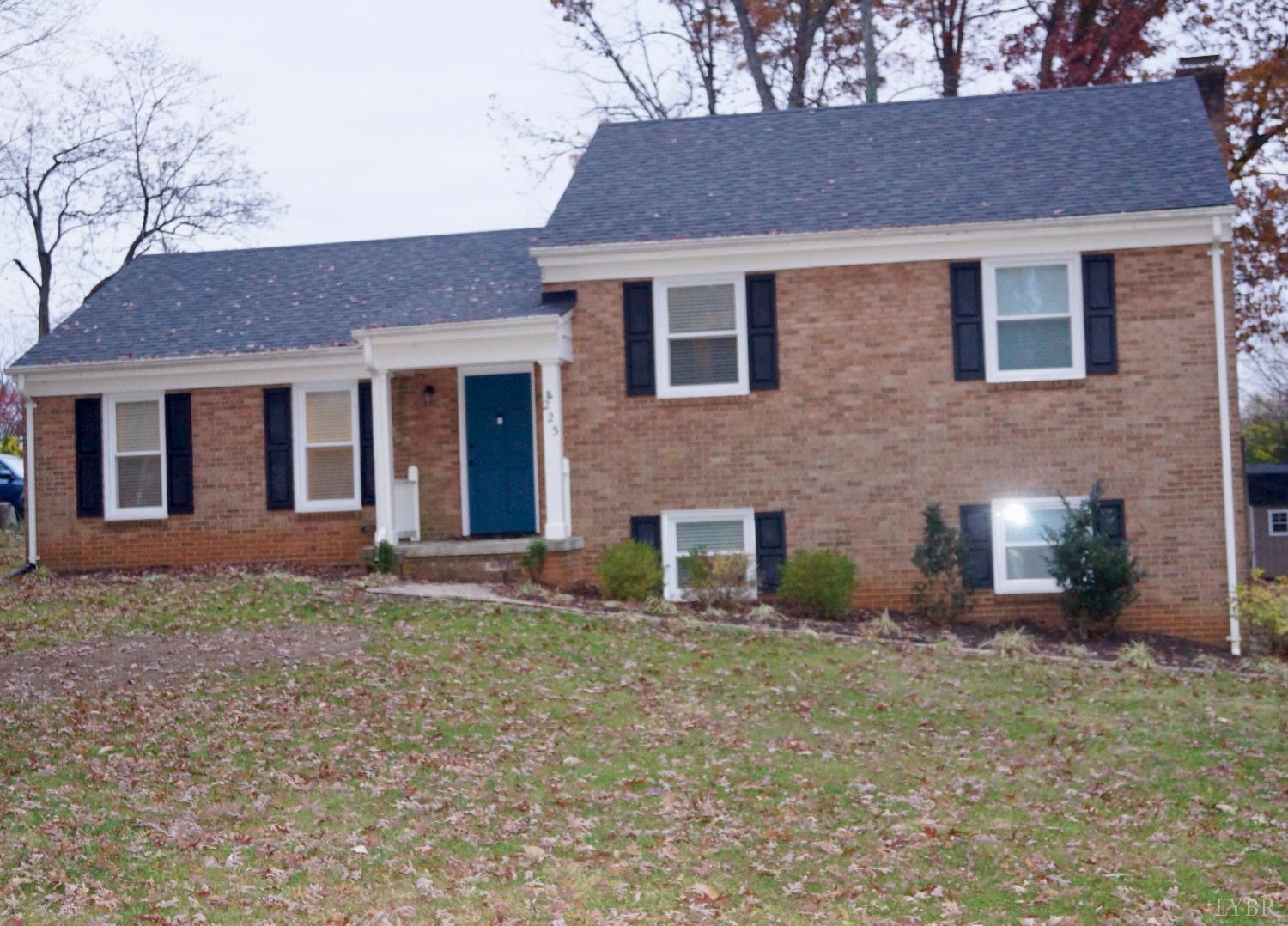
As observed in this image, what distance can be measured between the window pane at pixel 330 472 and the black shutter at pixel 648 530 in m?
4.12

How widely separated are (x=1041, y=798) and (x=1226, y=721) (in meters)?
2.78

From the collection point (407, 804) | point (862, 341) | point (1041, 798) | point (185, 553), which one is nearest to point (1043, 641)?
point (862, 341)

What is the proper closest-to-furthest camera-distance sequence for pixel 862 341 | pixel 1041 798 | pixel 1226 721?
pixel 1041 798, pixel 1226 721, pixel 862 341

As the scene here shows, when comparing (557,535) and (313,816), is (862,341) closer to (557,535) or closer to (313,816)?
(557,535)

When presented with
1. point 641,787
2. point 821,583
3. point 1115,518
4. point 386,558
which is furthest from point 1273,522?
point 641,787

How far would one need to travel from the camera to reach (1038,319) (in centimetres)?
1703

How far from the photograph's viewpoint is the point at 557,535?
1728 cm

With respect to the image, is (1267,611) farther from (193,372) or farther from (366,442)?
(193,372)

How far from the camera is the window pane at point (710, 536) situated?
17.6 m

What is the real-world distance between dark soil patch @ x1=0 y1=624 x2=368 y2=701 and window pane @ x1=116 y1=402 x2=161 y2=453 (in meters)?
6.22

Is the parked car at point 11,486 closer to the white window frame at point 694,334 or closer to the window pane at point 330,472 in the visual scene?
the window pane at point 330,472

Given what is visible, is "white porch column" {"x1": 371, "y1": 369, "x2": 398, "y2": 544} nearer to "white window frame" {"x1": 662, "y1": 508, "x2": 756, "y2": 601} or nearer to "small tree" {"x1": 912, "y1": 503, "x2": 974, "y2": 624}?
"white window frame" {"x1": 662, "y1": 508, "x2": 756, "y2": 601}

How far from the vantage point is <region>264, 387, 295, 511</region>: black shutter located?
1948 cm

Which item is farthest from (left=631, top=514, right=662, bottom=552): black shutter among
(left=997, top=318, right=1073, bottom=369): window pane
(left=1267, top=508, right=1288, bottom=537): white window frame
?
(left=1267, top=508, right=1288, bottom=537): white window frame
